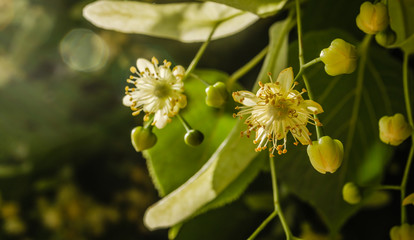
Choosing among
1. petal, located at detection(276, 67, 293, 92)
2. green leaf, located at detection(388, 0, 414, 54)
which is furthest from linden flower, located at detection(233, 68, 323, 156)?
green leaf, located at detection(388, 0, 414, 54)

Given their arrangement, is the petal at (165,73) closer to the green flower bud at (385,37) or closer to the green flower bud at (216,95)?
the green flower bud at (216,95)

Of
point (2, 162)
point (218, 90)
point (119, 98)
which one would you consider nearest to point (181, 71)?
point (218, 90)

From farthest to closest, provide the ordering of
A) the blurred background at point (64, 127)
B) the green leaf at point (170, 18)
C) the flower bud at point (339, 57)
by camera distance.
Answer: the blurred background at point (64, 127) → the green leaf at point (170, 18) → the flower bud at point (339, 57)

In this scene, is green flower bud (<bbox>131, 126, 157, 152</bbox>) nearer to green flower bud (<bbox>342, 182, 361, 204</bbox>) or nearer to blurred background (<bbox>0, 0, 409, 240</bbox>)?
green flower bud (<bbox>342, 182, 361, 204</bbox>)

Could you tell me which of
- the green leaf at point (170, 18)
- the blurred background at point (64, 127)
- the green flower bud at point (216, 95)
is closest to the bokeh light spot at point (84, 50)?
the blurred background at point (64, 127)

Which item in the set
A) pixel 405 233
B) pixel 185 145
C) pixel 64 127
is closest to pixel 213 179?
pixel 185 145

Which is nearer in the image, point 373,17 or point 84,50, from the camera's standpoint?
point 373,17

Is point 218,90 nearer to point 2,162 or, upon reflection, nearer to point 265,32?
point 265,32

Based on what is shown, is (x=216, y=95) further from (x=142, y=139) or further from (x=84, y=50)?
(x=84, y=50)
